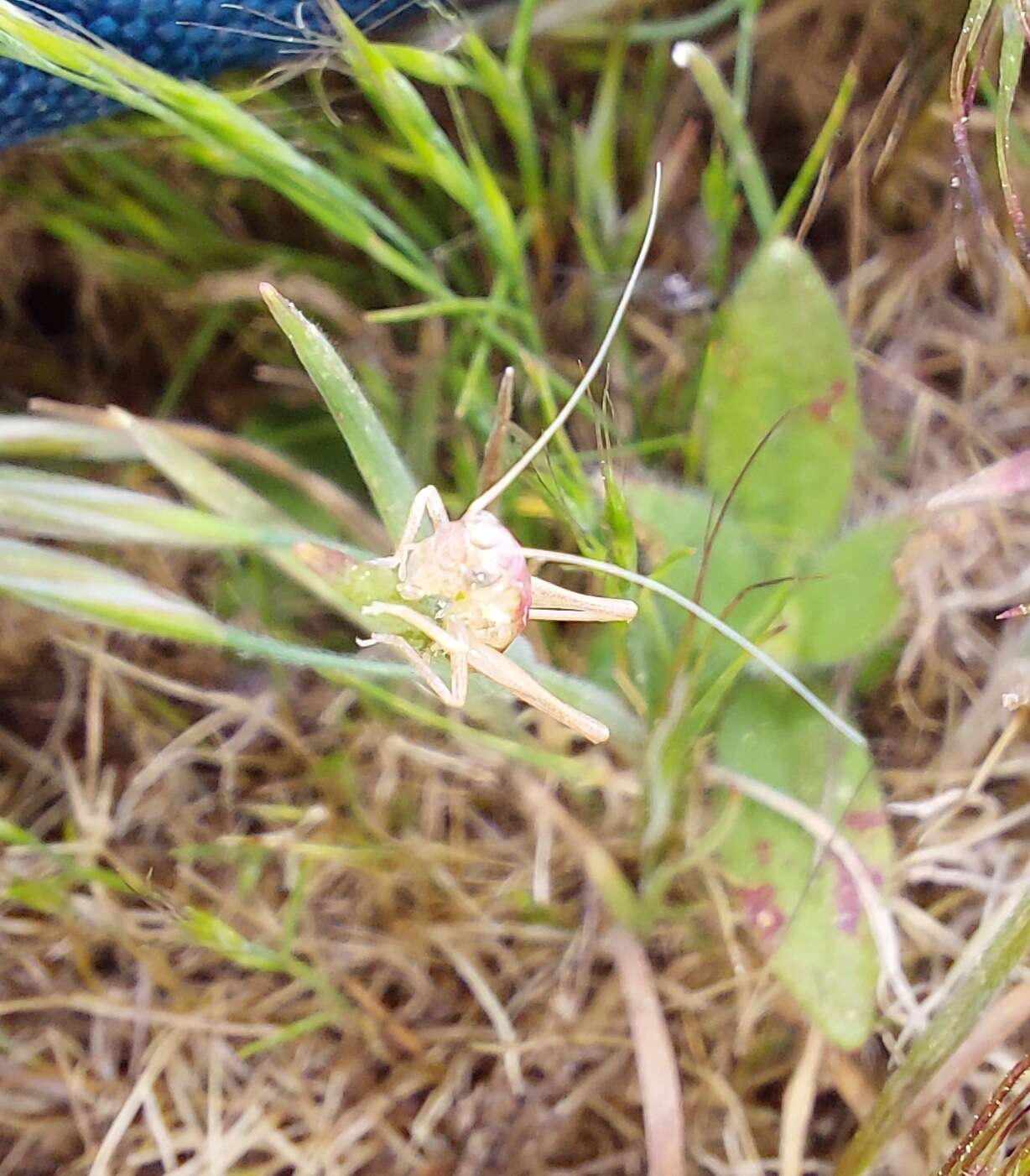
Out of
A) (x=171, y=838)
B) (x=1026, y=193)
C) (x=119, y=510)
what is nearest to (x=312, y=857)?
(x=171, y=838)

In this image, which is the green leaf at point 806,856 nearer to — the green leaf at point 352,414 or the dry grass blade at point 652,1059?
the dry grass blade at point 652,1059

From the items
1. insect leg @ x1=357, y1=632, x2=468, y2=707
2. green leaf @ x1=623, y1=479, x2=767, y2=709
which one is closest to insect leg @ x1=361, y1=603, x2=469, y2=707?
insect leg @ x1=357, y1=632, x2=468, y2=707

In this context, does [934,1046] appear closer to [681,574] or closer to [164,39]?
[681,574]

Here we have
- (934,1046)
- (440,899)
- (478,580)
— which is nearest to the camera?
(478,580)

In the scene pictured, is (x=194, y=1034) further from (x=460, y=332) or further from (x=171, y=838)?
(x=460, y=332)

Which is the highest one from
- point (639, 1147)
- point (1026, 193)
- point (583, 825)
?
point (1026, 193)

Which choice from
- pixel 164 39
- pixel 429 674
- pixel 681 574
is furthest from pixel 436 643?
pixel 164 39
